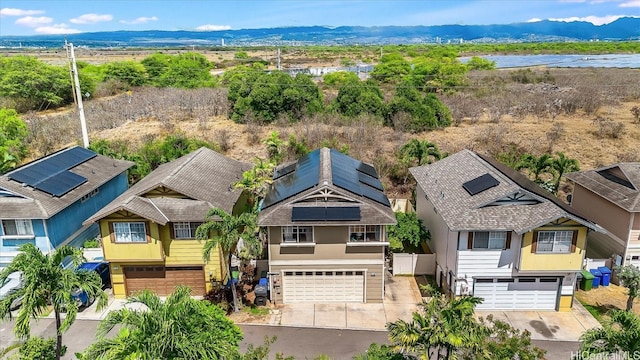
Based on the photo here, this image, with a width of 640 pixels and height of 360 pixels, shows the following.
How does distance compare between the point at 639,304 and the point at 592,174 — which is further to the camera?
the point at 592,174

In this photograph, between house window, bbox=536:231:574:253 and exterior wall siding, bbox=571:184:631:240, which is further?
exterior wall siding, bbox=571:184:631:240

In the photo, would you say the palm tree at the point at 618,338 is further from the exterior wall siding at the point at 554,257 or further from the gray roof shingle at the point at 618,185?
the gray roof shingle at the point at 618,185

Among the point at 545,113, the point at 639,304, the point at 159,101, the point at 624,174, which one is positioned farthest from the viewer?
the point at 159,101

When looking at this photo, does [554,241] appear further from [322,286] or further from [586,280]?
[322,286]

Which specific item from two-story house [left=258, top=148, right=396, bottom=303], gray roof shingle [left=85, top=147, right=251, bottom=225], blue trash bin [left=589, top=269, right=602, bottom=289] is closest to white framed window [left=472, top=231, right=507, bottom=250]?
two-story house [left=258, top=148, right=396, bottom=303]

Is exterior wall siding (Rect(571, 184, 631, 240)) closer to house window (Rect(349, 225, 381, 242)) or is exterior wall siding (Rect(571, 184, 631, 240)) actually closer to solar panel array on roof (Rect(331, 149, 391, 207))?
solar panel array on roof (Rect(331, 149, 391, 207))

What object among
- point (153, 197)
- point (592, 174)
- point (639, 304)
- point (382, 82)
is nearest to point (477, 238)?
point (639, 304)

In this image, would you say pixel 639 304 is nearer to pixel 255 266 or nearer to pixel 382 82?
pixel 255 266
